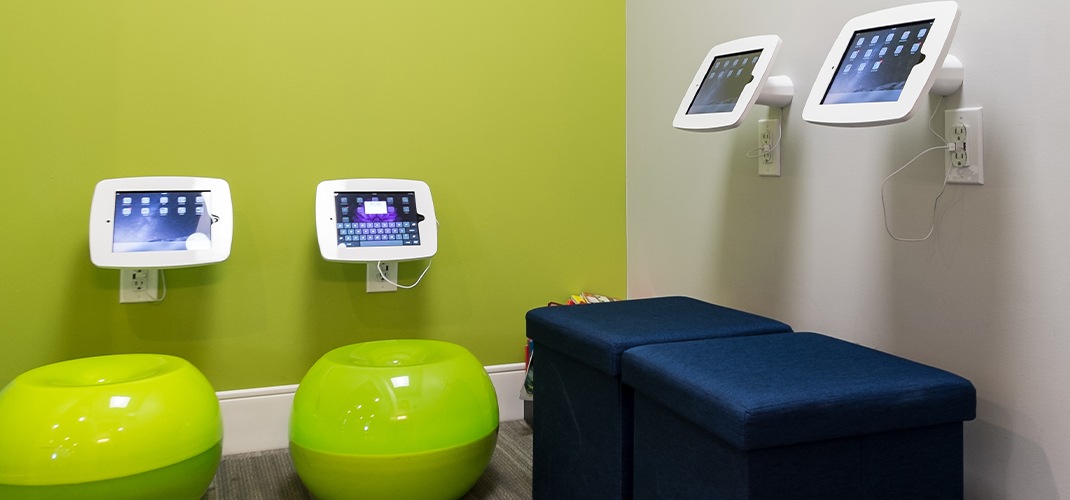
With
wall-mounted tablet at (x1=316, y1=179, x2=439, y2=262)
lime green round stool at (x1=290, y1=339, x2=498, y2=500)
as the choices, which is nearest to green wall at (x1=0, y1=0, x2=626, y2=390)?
wall-mounted tablet at (x1=316, y1=179, x2=439, y2=262)

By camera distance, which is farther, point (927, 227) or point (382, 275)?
point (382, 275)

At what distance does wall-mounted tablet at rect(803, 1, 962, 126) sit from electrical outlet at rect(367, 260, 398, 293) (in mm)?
1464

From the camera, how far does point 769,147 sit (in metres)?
2.23

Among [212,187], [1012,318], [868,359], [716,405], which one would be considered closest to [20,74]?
[212,187]

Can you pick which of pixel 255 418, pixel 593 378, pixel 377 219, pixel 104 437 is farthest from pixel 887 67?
pixel 255 418

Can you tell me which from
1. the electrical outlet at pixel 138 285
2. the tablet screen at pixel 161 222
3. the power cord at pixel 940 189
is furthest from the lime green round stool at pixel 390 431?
the power cord at pixel 940 189

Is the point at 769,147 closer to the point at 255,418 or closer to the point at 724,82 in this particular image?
the point at 724,82

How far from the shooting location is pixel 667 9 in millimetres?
2734

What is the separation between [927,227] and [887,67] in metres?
0.35

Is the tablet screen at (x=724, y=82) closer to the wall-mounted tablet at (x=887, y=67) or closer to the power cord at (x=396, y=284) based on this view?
the wall-mounted tablet at (x=887, y=67)

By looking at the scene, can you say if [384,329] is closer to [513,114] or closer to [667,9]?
[513,114]

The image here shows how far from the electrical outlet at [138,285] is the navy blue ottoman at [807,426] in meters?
1.59

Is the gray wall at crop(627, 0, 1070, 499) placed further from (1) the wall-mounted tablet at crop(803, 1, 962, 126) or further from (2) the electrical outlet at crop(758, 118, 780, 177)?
(1) the wall-mounted tablet at crop(803, 1, 962, 126)

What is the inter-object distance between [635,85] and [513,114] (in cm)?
42
